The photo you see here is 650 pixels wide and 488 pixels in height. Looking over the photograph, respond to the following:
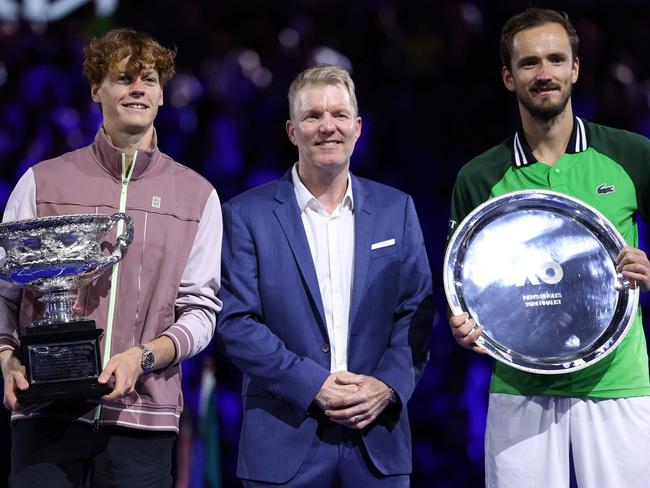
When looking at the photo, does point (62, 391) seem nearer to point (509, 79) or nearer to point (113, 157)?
point (113, 157)

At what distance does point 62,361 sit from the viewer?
7.66ft

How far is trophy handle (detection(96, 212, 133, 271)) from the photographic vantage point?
241cm

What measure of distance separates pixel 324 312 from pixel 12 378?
2.80 ft

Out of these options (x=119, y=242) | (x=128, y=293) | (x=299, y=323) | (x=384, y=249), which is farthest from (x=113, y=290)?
(x=384, y=249)

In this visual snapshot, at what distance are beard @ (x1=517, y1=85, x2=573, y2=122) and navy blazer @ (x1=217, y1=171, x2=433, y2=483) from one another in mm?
488

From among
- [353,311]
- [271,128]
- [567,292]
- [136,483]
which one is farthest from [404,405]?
[271,128]

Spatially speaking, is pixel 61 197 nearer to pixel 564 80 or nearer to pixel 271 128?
pixel 564 80

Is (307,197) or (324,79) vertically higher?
(324,79)

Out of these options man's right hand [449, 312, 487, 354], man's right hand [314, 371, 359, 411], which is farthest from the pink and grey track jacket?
man's right hand [449, 312, 487, 354]

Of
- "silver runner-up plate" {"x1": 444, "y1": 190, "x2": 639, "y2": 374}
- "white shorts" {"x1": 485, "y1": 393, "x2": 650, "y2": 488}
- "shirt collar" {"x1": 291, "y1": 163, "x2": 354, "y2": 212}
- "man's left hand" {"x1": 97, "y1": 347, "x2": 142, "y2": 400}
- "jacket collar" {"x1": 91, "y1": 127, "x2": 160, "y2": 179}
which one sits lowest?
"white shorts" {"x1": 485, "y1": 393, "x2": 650, "y2": 488}

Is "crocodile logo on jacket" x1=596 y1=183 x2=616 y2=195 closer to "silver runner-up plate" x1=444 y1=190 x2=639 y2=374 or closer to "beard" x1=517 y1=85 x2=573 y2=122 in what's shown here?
"silver runner-up plate" x1=444 y1=190 x2=639 y2=374

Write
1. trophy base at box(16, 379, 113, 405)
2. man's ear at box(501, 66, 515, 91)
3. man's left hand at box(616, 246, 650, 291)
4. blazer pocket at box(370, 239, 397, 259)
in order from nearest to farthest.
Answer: trophy base at box(16, 379, 113, 405), man's left hand at box(616, 246, 650, 291), blazer pocket at box(370, 239, 397, 259), man's ear at box(501, 66, 515, 91)

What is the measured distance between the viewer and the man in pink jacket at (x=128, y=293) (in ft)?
7.93

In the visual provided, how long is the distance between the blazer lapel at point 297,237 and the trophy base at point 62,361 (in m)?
0.63
